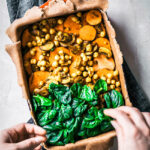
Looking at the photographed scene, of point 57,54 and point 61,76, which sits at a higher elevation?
point 57,54

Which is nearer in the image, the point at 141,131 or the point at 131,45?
the point at 141,131

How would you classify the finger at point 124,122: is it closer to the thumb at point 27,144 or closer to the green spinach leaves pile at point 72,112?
the green spinach leaves pile at point 72,112

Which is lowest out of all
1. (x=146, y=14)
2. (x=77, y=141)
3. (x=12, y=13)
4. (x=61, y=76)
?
(x=77, y=141)

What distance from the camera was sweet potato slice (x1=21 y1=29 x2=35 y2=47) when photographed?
2.79ft

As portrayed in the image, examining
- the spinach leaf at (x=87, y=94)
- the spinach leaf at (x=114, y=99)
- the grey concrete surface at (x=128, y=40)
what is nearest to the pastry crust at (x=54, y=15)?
the spinach leaf at (x=114, y=99)

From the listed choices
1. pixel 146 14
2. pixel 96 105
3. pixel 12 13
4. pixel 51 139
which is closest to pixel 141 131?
pixel 96 105

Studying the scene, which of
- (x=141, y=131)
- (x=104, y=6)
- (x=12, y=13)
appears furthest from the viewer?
(x=12, y=13)

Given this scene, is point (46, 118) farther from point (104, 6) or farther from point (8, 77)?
point (104, 6)

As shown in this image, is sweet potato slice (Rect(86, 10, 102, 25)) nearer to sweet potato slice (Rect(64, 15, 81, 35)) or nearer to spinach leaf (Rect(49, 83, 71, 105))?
sweet potato slice (Rect(64, 15, 81, 35))

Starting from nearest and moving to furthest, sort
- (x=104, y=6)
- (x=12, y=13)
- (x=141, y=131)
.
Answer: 1. (x=141, y=131)
2. (x=104, y=6)
3. (x=12, y=13)

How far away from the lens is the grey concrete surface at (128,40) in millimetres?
1063

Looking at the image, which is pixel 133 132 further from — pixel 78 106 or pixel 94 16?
pixel 94 16

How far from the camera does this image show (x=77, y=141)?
82 centimetres

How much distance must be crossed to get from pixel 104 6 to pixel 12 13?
1.81 ft
